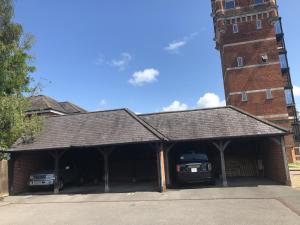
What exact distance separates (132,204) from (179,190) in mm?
3399

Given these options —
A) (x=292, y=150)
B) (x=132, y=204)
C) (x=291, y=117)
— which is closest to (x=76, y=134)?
(x=132, y=204)

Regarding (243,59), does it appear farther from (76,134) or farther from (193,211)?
(193,211)

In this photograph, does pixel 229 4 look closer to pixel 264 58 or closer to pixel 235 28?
pixel 235 28

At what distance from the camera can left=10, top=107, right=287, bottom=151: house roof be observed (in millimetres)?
13695

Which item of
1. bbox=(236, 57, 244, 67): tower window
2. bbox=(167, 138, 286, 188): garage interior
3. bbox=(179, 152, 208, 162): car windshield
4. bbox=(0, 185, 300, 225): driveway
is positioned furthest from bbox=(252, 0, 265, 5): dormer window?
bbox=(0, 185, 300, 225): driveway

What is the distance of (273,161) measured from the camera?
1460 cm

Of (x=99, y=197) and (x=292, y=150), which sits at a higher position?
(x=292, y=150)

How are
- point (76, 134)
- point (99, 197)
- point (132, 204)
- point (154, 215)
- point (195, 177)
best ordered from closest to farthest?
point (154, 215), point (132, 204), point (99, 197), point (195, 177), point (76, 134)

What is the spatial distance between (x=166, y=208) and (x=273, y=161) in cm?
822

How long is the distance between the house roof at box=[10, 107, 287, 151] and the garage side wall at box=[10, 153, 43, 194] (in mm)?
870

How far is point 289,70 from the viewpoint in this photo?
34406 millimetres

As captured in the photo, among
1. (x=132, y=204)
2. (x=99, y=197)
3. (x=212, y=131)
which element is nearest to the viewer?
(x=132, y=204)

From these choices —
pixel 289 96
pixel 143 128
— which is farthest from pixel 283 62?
pixel 143 128

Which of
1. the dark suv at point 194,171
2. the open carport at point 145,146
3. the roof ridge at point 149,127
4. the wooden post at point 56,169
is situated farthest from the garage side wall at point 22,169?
the dark suv at point 194,171
